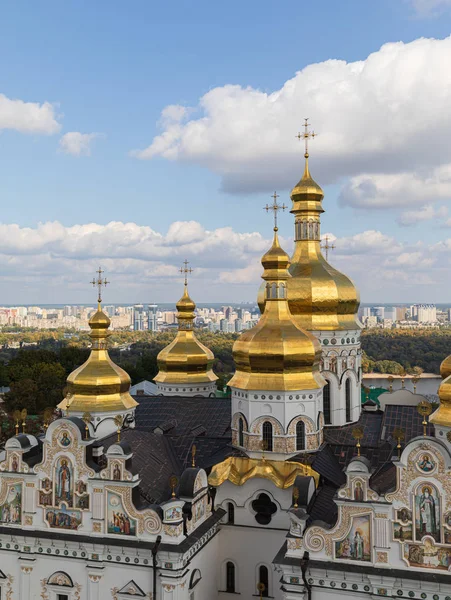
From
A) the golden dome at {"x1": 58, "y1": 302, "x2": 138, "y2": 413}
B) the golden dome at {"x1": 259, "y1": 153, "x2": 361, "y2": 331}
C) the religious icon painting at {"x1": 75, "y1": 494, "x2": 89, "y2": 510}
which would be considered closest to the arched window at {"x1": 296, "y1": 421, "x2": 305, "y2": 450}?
the golden dome at {"x1": 259, "y1": 153, "x2": 361, "y2": 331}

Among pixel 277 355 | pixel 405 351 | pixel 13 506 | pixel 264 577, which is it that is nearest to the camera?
pixel 13 506

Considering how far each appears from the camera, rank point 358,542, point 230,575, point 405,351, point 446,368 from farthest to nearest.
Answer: point 405,351
point 230,575
point 446,368
point 358,542

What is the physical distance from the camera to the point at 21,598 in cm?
1383

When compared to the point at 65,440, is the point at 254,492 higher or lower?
lower

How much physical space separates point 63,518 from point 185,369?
10.6 m

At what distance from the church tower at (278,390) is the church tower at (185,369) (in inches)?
317

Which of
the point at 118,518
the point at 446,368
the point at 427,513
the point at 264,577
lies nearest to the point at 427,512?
the point at 427,513

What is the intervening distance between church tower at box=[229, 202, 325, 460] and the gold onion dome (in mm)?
2744

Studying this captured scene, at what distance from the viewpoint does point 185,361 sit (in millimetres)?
23641

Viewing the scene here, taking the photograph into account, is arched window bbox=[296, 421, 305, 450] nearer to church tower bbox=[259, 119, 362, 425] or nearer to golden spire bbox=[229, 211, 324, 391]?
golden spire bbox=[229, 211, 324, 391]

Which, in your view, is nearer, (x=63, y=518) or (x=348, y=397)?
(x=63, y=518)

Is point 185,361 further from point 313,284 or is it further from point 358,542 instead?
point 358,542

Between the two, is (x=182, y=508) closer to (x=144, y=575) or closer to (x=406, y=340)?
(x=144, y=575)

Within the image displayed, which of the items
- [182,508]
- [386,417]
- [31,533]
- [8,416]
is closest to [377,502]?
[182,508]
